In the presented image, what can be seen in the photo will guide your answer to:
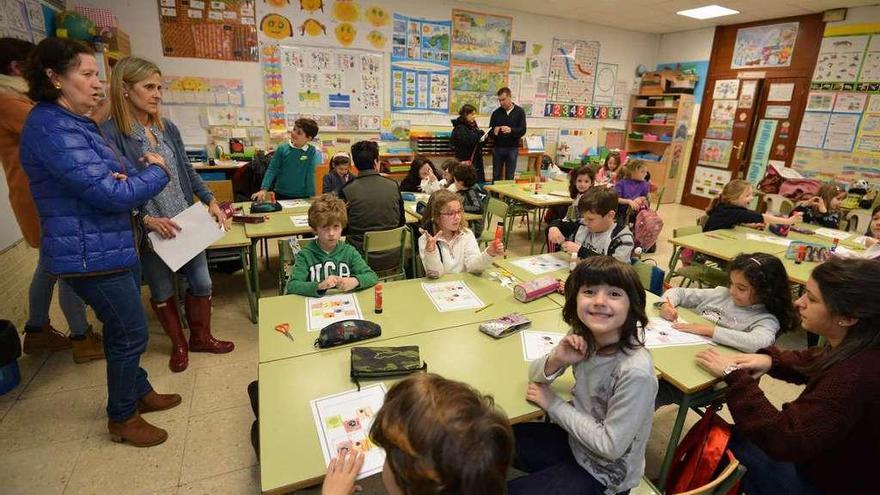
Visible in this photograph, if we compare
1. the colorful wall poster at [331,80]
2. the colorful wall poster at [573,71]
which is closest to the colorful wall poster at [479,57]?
the colorful wall poster at [573,71]

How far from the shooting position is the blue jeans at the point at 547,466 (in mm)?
1278

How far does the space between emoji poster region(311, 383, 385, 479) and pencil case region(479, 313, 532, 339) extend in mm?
515

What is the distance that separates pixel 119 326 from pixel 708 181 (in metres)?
8.60

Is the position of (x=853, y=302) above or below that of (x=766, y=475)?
above

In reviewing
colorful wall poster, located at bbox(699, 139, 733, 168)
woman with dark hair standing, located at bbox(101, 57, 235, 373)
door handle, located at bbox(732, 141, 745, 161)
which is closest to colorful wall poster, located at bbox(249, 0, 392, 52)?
woman with dark hair standing, located at bbox(101, 57, 235, 373)

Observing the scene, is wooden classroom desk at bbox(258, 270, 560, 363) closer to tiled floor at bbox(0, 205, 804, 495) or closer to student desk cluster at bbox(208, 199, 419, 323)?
tiled floor at bbox(0, 205, 804, 495)

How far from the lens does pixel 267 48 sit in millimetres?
5746

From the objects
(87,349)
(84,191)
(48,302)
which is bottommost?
(87,349)

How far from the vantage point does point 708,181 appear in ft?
25.3

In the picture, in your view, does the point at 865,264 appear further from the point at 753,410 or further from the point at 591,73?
the point at 591,73

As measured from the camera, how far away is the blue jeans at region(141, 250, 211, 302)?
236cm

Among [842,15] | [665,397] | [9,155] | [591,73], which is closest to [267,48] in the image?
[9,155]

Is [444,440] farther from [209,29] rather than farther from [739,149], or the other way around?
[739,149]

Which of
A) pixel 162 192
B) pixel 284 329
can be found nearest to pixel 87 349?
pixel 162 192
